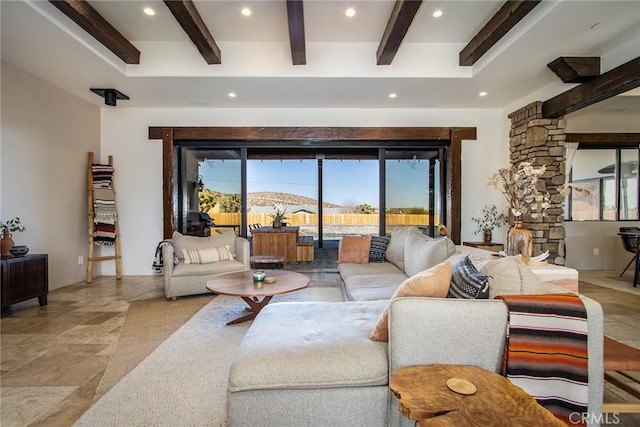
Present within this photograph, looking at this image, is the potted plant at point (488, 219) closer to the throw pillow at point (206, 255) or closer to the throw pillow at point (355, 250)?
the throw pillow at point (355, 250)

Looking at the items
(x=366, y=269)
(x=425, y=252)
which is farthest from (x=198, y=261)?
(x=425, y=252)

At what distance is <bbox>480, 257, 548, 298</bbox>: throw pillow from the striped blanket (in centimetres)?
15

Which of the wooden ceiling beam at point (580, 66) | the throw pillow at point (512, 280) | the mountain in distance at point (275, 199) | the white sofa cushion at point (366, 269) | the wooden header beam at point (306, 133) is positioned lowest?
the white sofa cushion at point (366, 269)

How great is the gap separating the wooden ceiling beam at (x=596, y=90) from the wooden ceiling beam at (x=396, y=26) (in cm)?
228

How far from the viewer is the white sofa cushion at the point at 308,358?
141 cm

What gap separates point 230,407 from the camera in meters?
1.41

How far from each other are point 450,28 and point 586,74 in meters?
1.61

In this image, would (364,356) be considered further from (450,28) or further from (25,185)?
(25,185)

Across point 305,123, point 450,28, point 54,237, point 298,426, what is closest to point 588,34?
point 450,28

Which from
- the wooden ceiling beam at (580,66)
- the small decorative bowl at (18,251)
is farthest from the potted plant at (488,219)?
the small decorative bowl at (18,251)

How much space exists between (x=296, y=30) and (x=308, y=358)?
9.82ft

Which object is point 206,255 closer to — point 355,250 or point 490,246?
point 355,250

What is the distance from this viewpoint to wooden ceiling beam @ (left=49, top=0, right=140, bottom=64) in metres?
2.86

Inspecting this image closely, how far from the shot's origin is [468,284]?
1.62 meters
